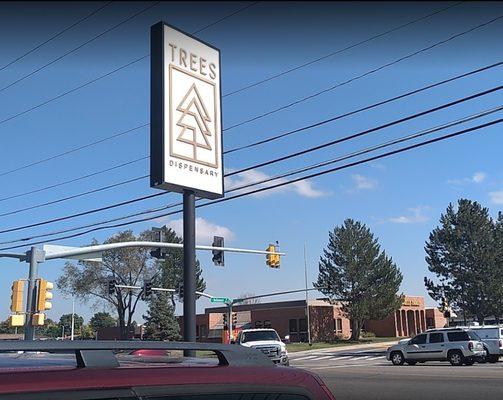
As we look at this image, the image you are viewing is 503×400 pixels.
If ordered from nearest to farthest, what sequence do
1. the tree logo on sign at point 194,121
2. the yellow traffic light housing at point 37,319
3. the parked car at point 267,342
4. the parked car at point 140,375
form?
1. the parked car at point 140,375
2. the tree logo on sign at point 194,121
3. the yellow traffic light housing at point 37,319
4. the parked car at point 267,342

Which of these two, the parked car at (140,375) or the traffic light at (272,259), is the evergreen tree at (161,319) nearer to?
the traffic light at (272,259)

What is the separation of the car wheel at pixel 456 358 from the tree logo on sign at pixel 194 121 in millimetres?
23725

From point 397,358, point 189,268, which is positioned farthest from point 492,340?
point 189,268

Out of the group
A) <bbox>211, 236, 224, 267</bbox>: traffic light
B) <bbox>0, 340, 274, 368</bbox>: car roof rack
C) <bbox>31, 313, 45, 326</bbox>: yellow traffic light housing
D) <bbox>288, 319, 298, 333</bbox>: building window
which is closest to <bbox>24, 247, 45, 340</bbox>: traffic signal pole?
<bbox>31, 313, 45, 326</bbox>: yellow traffic light housing

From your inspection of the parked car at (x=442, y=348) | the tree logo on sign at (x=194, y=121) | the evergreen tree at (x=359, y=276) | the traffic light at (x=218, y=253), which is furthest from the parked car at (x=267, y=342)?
Result: the evergreen tree at (x=359, y=276)

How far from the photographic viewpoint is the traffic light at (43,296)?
20.4 m

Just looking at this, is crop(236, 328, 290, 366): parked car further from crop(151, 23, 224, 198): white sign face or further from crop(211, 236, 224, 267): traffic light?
crop(151, 23, 224, 198): white sign face

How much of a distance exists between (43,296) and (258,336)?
11.5 metres

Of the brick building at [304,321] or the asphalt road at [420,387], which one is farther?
the brick building at [304,321]

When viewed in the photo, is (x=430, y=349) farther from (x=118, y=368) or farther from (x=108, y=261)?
(x=108, y=261)

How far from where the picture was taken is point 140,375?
6.40ft

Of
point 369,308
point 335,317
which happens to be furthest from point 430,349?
point 335,317

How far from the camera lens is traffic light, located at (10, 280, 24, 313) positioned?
20531mm

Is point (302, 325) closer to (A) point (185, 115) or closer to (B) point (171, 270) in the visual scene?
(B) point (171, 270)
